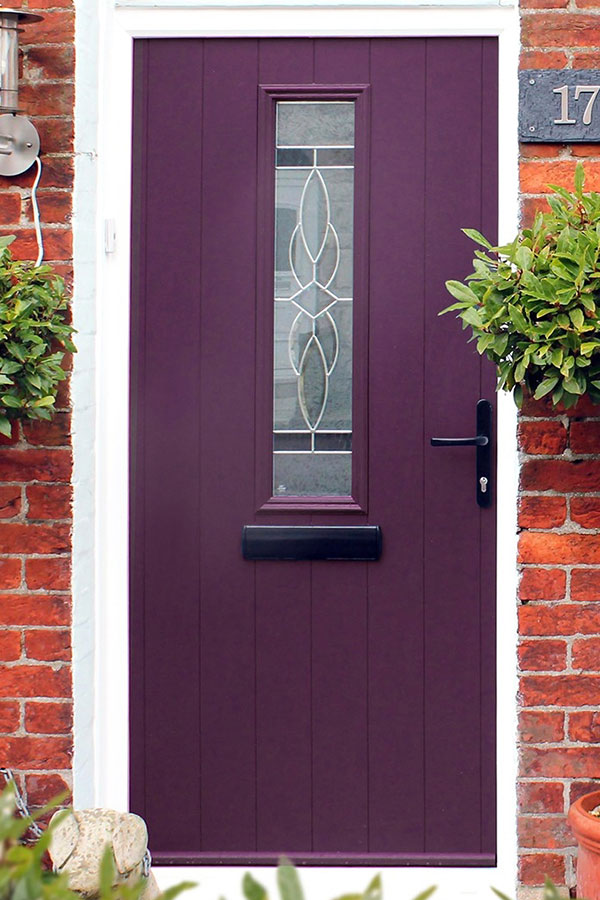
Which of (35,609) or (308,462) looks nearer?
(35,609)

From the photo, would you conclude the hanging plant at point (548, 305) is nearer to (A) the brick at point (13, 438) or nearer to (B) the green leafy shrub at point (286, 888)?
(A) the brick at point (13, 438)

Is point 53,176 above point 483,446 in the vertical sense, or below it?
above

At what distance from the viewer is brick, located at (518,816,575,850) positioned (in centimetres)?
260

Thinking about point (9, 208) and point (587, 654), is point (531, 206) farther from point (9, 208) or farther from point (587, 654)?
point (9, 208)

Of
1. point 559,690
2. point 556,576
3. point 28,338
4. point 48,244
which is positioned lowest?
point 559,690

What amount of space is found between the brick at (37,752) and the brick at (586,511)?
1.37m

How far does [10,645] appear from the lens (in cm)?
263

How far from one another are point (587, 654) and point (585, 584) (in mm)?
173

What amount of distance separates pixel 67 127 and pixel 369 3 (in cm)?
82

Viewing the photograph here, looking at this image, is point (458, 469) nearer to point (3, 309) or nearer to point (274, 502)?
point (274, 502)

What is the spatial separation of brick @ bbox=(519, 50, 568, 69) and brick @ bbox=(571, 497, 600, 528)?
105 cm

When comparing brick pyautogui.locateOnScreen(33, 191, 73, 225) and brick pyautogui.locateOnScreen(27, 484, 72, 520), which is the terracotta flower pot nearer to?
brick pyautogui.locateOnScreen(27, 484, 72, 520)

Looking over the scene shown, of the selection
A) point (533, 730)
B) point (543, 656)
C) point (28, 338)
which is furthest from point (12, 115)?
point (533, 730)

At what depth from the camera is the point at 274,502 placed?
2770 mm
